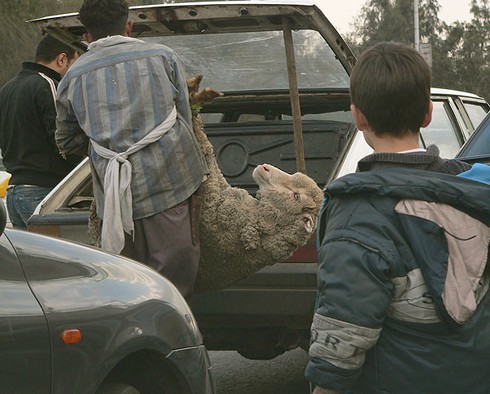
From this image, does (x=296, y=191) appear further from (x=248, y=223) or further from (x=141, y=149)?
(x=141, y=149)

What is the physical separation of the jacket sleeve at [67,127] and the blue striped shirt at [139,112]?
0.07 feet

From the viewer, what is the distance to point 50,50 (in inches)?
270

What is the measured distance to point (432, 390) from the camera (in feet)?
8.70

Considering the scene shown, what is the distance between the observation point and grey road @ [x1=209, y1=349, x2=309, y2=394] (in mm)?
6793

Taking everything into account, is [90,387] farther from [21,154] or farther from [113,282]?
[21,154]

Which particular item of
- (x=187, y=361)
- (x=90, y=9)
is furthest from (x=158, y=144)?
(x=187, y=361)

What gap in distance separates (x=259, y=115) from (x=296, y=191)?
2.63m

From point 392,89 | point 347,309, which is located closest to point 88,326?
point 347,309

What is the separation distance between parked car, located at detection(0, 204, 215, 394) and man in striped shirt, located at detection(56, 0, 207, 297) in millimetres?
794

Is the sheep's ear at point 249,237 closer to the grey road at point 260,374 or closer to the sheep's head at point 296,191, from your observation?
the sheep's head at point 296,191

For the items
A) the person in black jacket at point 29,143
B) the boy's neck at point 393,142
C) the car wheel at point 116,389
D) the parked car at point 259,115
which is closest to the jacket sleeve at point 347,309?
the boy's neck at point 393,142

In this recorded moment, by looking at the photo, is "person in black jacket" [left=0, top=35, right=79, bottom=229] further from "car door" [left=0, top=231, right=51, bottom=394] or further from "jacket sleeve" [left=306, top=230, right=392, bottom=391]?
"jacket sleeve" [left=306, top=230, right=392, bottom=391]

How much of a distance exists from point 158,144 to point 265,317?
4.06ft

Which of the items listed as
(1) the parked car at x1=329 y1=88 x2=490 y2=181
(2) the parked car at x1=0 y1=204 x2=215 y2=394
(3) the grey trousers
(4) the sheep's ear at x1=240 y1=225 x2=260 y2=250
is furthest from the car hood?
(1) the parked car at x1=329 y1=88 x2=490 y2=181
